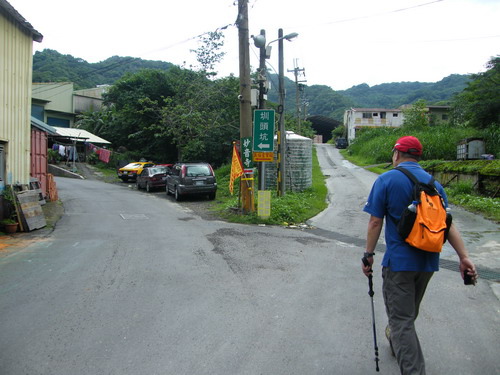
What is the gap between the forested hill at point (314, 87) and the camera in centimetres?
4700

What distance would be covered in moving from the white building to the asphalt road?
51.1 metres

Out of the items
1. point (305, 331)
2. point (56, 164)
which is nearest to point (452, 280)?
point (305, 331)

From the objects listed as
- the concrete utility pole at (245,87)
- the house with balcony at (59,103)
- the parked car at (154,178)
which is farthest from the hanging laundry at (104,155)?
the concrete utility pole at (245,87)

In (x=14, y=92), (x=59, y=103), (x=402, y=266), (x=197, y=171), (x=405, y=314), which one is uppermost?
(x=59, y=103)

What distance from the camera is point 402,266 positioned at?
119 inches

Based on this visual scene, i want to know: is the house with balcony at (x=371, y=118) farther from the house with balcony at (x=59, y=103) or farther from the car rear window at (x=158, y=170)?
the car rear window at (x=158, y=170)

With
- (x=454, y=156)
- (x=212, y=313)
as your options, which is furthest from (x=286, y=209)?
(x=454, y=156)

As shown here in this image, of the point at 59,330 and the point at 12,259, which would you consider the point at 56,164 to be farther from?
the point at 59,330

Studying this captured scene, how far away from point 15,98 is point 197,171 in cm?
770

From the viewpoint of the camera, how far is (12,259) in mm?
7086

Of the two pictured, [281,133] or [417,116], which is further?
[417,116]

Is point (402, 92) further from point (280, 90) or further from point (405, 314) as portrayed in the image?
point (405, 314)

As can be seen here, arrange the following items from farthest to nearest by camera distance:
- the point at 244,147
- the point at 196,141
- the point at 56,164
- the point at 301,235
→ 1. the point at 56,164
2. the point at 196,141
3. the point at 244,147
4. the point at 301,235

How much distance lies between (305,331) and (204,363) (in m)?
1.15
